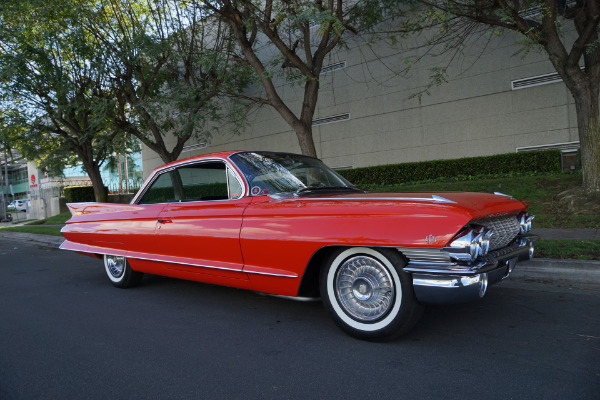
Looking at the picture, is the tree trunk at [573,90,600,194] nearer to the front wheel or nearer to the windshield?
the windshield

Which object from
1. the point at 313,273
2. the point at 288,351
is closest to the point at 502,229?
the point at 313,273

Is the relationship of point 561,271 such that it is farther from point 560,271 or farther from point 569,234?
point 569,234

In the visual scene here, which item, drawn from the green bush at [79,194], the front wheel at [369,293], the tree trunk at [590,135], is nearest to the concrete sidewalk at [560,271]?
the front wheel at [369,293]

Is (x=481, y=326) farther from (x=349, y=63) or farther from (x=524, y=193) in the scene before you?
(x=349, y=63)

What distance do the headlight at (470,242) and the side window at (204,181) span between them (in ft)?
7.58

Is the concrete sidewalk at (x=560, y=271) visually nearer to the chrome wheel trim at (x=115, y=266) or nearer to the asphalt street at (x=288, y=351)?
Result: the asphalt street at (x=288, y=351)

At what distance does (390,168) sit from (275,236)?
1102cm

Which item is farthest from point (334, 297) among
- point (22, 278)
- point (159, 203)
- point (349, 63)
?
point (349, 63)

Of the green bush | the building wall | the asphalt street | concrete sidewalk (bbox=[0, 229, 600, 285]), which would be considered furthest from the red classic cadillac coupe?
the green bush

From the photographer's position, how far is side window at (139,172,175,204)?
4954mm

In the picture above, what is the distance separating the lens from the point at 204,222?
4.28 metres

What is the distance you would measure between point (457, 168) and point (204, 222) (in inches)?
413

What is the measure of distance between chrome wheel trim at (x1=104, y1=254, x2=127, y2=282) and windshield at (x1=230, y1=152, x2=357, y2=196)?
246cm

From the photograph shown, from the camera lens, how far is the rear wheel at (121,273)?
18.2ft
